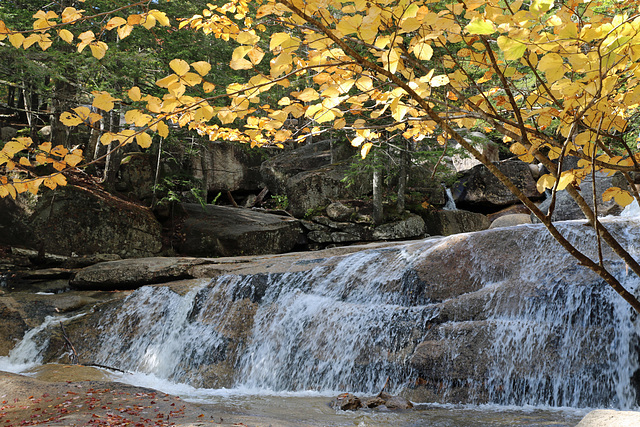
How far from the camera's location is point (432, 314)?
573 cm

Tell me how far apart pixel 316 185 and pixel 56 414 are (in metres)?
11.7

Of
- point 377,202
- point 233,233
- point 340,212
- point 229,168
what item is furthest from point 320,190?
point 229,168

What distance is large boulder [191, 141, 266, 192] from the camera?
57.9 ft

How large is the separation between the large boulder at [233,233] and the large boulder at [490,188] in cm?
754

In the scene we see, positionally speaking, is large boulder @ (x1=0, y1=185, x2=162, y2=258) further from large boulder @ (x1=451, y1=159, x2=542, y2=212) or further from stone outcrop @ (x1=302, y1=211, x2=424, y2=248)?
large boulder @ (x1=451, y1=159, x2=542, y2=212)

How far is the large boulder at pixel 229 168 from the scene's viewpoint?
17.6m

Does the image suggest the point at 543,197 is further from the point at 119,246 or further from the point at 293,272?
the point at 119,246

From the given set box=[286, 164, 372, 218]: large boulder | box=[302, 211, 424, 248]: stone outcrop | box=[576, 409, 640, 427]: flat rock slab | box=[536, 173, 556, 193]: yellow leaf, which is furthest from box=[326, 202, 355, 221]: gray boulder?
box=[536, 173, 556, 193]: yellow leaf

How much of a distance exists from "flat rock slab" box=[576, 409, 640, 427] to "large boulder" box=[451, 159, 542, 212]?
15308 mm

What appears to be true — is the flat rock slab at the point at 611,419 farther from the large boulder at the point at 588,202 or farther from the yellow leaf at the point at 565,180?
the large boulder at the point at 588,202

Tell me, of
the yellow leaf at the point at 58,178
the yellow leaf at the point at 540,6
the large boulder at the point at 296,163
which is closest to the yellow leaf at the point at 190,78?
the yellow leaf at the point at 58,178

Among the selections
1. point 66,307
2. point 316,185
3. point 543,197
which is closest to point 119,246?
point 66,307

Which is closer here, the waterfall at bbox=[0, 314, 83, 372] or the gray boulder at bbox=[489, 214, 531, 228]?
the waterfall at bbox=[0, 314, 83, 372]

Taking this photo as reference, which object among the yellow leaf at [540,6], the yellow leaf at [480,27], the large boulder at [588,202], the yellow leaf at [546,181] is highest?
the large boulder at [588,202]
